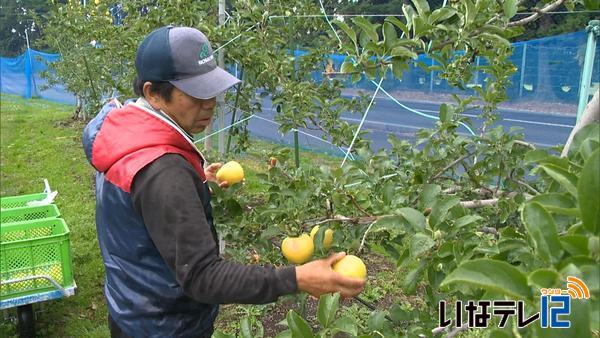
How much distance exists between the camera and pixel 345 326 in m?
1.09

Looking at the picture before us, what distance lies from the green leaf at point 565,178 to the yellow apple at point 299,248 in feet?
2.37

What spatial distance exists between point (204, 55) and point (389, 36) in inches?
20.0

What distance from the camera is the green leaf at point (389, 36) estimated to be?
1.17m

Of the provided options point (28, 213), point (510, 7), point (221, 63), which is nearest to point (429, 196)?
point (510, 7)

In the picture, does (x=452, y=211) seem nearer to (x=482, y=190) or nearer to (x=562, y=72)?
(x=482, y=190)

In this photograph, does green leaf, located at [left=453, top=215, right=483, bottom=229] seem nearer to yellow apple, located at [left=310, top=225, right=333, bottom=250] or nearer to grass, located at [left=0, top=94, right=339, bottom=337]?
yellow apple, located at [left=310, top=225, right=333, bottom=250]

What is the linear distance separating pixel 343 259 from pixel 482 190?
1.99 ft

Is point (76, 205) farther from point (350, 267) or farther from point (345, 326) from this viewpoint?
point (345, 326)

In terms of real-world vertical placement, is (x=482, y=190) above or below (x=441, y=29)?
below

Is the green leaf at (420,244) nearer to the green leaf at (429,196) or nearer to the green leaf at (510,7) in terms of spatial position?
the green leaf at (429,196)

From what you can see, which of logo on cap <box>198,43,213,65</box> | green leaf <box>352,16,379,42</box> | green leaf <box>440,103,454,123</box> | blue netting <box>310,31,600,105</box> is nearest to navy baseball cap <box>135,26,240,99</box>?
logo on cap <box>198,43,213,65</box>

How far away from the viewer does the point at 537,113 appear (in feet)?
34.3

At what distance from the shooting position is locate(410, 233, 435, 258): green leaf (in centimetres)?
99

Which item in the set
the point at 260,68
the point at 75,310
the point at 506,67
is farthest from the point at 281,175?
the point at 75,310
